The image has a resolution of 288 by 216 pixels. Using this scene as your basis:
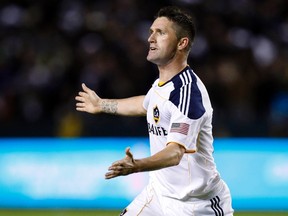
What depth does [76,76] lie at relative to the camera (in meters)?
14.9

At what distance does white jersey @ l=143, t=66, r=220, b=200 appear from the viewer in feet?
20.5

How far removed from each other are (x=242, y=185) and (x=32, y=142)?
327cm

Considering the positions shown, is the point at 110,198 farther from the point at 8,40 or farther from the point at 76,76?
the point at 8,40

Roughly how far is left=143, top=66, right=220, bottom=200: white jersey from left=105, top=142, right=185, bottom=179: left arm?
94mm

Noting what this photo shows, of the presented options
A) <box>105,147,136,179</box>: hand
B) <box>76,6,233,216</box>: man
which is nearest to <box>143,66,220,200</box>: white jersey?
<box>76,6,233,216</box>: man

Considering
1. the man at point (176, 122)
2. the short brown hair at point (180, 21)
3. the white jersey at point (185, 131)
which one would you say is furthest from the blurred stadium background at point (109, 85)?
the short brown hair at point (180, 21)

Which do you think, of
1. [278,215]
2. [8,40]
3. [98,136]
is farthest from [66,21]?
[278,215]

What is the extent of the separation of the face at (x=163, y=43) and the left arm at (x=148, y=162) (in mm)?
817

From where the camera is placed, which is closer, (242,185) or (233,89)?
(242,185)

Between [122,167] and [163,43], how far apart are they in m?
1.41

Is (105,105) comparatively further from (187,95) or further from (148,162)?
(148,162)

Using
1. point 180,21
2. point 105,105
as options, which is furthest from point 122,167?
point 105,105

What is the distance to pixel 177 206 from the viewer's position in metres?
6.79

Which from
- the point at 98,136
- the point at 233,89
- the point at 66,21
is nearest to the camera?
the point at 98,136
